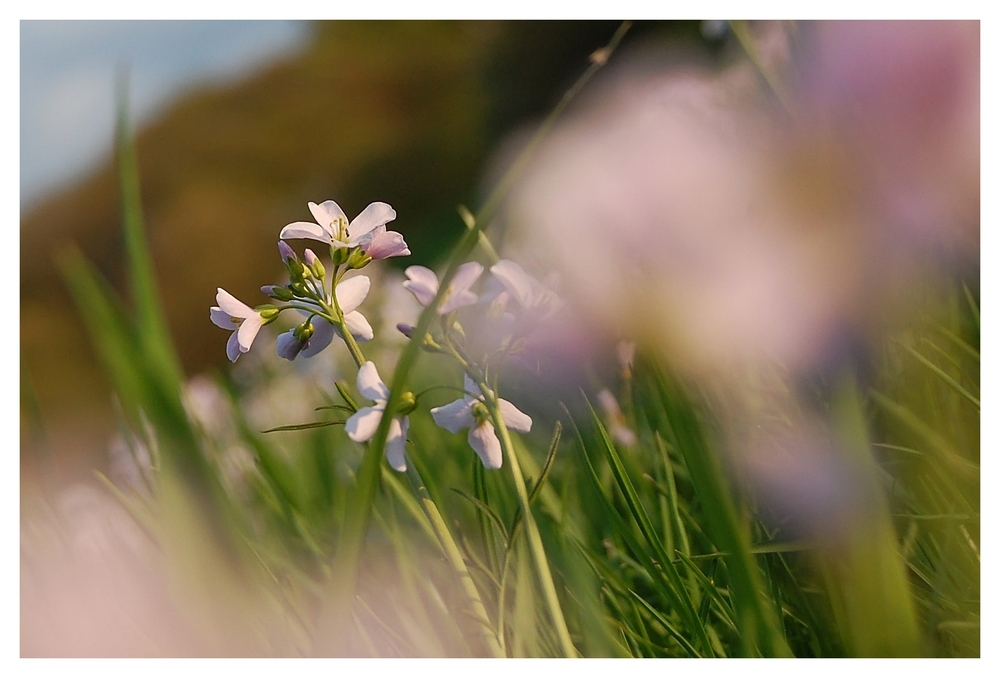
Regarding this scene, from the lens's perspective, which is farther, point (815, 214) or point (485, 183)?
point (485, 183)

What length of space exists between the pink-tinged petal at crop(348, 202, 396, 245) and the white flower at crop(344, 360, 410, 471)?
0.10m

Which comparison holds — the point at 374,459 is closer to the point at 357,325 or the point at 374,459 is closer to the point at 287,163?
the point at 357,325

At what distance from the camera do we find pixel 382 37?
0.65 meters

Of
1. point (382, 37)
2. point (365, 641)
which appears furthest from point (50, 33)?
point (365, 641)

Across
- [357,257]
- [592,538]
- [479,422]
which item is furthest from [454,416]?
[592,538]

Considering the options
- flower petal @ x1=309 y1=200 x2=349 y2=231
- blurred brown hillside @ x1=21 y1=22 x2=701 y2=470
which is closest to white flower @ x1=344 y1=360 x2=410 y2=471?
flower petal @ x1=309 y1=200 x2=349 y2=231

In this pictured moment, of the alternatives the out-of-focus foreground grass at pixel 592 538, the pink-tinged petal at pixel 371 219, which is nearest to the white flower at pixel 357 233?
the pink-tinged petal at pixel 371 219

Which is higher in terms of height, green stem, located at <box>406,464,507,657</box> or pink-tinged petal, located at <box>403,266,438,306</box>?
pink-tinged petal, located at <box>403,266,438,306</box>

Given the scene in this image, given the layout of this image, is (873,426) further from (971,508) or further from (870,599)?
(870,599)

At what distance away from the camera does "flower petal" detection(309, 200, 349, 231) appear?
1.43 feet

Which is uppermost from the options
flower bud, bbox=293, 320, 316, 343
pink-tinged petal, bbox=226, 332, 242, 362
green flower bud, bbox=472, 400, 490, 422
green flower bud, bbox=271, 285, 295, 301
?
green flower bud, bbox=271, 285, 295, 301

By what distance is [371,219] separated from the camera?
45 centimetres

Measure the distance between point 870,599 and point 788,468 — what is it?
0.18 m

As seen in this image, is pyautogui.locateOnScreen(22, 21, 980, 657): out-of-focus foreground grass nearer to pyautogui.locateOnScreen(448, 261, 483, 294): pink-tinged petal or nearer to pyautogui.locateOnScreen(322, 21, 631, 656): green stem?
pyautogui.locateOnScreen(322, 21, 631, 656): green stem
